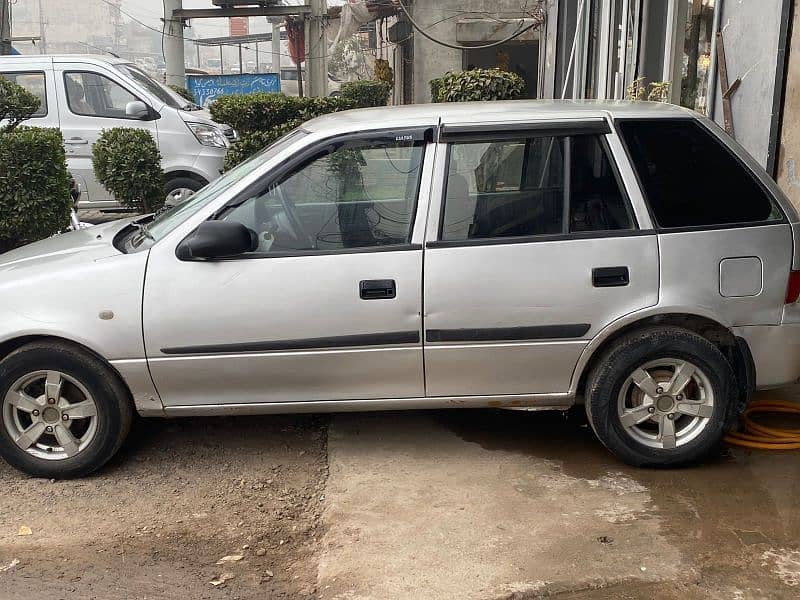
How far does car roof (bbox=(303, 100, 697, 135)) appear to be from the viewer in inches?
164

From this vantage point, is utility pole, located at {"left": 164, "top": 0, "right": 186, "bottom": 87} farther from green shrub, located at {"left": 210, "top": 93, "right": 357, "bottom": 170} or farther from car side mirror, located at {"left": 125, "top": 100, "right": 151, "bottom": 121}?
green shrub, located at {"left": 210, "top": 93, "right": 357, "bottom": 170}

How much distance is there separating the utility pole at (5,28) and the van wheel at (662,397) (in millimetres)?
15065

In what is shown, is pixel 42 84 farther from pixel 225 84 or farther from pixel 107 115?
pixel 225 84

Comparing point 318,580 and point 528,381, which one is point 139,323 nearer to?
point 318,580

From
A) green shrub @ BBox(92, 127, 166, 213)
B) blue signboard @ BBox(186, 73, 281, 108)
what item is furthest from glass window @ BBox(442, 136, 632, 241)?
blue signboard @ BBox(186, 73, 281, 108)

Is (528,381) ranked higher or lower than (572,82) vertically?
lower

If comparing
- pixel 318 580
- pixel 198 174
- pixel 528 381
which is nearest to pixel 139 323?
pixel 318 580

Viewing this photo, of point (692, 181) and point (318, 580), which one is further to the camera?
point (692, 181)

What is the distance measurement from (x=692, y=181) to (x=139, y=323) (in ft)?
8.62

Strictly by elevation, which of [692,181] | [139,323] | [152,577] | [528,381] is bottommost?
[152,577]

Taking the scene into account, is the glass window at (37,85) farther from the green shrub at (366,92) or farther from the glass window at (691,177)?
the green shrub at (366,92)

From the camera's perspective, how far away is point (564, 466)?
14.1ft

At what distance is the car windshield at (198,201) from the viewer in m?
4.25

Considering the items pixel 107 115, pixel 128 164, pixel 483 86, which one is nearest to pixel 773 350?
pixel 483 86
